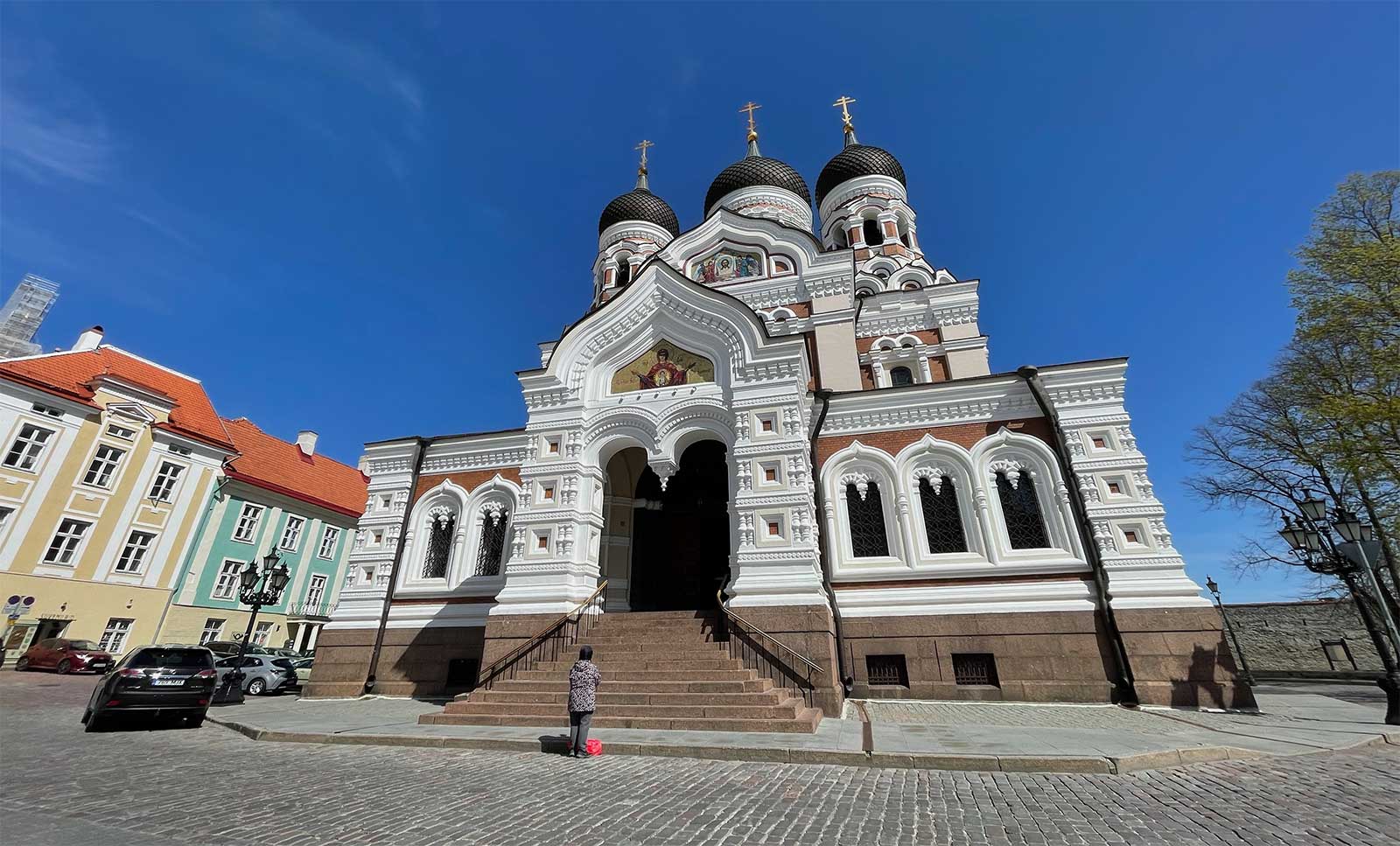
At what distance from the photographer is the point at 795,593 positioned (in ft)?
34.2

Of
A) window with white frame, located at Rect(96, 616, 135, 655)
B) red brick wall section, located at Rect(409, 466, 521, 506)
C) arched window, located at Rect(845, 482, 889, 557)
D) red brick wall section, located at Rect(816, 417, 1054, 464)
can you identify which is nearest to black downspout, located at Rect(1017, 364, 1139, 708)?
red brick wall section, located at Rect(816, 417, 1054, 464)

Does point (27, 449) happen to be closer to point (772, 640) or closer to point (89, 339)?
point (89, 339)

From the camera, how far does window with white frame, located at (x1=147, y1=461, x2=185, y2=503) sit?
2575cm

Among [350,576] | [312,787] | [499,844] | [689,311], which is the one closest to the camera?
[499,844]

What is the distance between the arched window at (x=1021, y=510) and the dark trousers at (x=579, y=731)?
30.9 ft

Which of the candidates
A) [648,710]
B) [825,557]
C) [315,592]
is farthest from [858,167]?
[315,592]

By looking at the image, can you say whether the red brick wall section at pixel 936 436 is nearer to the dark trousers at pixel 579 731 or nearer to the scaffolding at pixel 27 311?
the dark trousers at pixel 579 731

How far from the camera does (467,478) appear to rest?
16.2 m

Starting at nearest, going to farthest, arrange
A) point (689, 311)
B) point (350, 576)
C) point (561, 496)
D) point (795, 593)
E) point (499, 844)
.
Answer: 1. point (499, 844)
2. point (795, 593)
3. point (561, 496)
4. point (689, 311)
5. point (350, 576)

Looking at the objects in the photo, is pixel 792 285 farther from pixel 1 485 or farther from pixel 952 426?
pixel 1 485

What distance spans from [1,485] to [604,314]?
25.1m

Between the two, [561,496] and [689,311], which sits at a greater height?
[689,311]

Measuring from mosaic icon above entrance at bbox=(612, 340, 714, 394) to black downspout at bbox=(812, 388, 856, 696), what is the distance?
273 centimetres

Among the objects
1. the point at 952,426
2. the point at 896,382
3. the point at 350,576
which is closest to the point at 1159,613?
the point at 952,426
